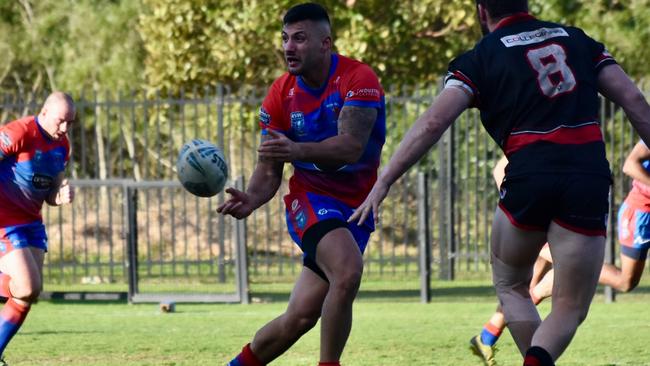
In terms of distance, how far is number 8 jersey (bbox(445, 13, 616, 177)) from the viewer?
19.7 feet

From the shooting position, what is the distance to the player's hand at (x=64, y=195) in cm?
1026

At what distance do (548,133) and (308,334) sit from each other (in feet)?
21.9

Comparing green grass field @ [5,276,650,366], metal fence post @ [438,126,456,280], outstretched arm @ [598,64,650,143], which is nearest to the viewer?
outstretched arm @ [598,64,650,143]

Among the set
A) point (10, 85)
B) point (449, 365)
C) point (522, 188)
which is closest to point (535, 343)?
point (522, 188)

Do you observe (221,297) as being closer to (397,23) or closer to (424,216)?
(424,216)

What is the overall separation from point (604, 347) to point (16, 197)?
4.92 m

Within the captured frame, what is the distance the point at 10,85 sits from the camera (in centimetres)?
4112

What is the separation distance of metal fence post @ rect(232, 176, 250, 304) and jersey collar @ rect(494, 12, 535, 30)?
397 inches

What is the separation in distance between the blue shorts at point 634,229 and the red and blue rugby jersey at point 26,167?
4.81 meters

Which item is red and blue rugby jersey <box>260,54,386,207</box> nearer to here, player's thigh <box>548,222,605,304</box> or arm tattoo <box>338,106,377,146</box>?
arm tattoo <box>338,106,377,146</box>

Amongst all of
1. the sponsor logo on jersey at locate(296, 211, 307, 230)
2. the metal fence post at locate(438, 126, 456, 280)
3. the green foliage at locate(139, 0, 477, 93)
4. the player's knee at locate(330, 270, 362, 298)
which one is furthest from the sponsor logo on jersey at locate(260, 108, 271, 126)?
the green foliage at locate(139, 0, 477, 93)

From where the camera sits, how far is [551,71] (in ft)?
19.7

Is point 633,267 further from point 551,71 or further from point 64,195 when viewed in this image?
point 551,71

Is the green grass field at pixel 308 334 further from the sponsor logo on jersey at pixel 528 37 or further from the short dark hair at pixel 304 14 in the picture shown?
the sponsor logo on jersey at pixel 528 37
